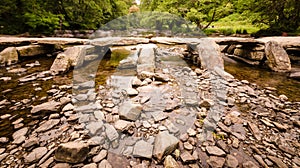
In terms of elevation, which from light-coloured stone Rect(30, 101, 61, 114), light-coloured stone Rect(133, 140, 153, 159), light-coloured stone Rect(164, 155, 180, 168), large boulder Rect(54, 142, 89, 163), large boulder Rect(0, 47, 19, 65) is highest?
large boulder Rect(0, 47, 19, 65)

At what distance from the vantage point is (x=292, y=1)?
8633 millimetres

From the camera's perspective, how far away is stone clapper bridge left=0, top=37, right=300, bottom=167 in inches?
56.7

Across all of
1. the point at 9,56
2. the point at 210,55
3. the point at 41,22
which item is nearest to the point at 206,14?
the point at 210,55

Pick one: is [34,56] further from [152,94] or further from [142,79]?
[152,94]

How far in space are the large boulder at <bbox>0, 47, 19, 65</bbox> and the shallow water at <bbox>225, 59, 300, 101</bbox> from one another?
6404 mm

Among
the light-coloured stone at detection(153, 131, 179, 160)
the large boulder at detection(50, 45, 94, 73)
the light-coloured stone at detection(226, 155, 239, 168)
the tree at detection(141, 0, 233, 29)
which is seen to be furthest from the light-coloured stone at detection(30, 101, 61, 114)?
the tree at detection(141, 0, 233, 29)

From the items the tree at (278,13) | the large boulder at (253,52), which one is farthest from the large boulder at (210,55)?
the tree at (278,13)

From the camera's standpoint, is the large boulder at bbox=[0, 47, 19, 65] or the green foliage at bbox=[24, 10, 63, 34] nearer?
the large boulder at bbox=[0, 47, 19, 65]

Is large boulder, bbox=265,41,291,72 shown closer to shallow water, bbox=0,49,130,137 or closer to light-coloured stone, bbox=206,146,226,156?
light-coloured stone, bbox=206,146,226,156

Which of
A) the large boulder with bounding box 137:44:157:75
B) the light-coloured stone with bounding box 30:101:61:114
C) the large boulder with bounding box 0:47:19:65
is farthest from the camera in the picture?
the large boulder with bounding box 0:47:19:65

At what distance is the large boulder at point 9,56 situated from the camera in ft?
13.7

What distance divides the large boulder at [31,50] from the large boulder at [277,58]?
755cm

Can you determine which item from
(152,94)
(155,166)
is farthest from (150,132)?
(152,94)

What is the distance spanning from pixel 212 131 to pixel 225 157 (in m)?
0.37
